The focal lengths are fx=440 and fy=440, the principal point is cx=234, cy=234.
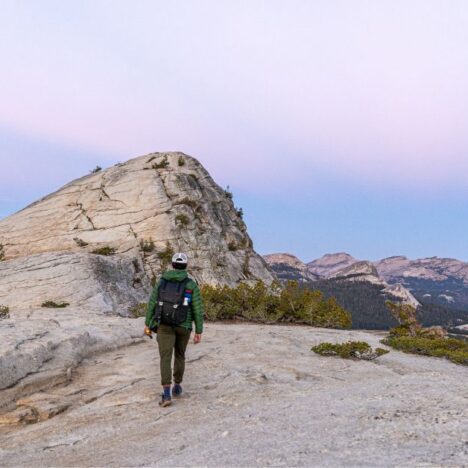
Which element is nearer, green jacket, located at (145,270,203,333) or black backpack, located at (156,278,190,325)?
black backpack, located at (156,278,190,325)

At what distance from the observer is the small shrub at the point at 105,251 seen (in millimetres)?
27666

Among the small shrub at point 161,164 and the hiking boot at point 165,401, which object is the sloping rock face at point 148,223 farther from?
the hiking boot at point 165,401

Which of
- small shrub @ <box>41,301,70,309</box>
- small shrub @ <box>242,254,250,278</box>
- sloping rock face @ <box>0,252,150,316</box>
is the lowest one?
small shrub @ <box>41,301,70,309</box>

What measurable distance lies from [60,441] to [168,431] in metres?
1.90

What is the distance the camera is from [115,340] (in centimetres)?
1410

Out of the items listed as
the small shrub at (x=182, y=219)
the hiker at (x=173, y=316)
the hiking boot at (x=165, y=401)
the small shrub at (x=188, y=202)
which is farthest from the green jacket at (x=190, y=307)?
the small shrub at (x=188, y=202)

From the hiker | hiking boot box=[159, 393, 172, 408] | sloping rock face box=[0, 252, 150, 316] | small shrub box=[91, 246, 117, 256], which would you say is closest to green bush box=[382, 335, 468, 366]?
the hiker

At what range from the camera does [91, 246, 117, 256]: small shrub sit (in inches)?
1089

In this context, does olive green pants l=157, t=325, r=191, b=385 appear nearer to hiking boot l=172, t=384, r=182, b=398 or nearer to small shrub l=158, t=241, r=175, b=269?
hiking boot l=172, t=384, r=182, b=398

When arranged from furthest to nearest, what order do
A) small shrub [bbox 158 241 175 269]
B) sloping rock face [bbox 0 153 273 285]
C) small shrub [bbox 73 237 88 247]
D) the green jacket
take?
sloping rock face [bbox 0 153 273 285] < small shrub [bbox 73 237 88 247] < small shrub [bbox 158 241 175 269] < the green jacket

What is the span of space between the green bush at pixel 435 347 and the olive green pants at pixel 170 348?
889 centimetres

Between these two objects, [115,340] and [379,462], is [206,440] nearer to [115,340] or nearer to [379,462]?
[379,462]

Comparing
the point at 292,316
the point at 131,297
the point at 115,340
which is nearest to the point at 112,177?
the point at 131,297

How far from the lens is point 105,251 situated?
2788 centimetres
